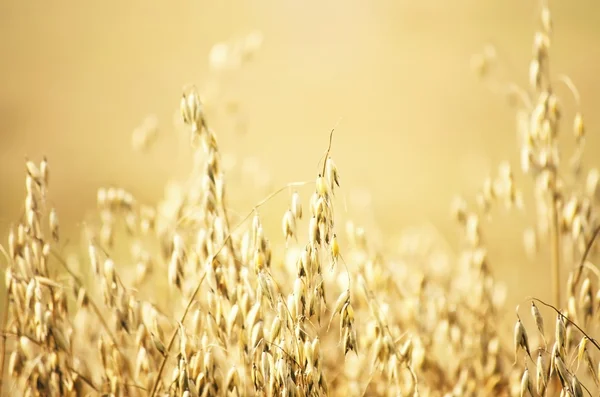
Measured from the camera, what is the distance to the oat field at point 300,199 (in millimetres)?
1749

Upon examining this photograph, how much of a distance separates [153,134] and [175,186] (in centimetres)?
46

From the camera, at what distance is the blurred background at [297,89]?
669 cm

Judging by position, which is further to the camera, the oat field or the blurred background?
the blurred background

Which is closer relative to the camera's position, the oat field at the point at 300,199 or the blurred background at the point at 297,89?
the oat field at the point at 300,199

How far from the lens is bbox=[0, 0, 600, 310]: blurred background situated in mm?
6687

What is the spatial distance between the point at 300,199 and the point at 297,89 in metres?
6.78

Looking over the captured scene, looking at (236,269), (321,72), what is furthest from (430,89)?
(236,269)

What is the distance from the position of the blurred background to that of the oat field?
0.04m

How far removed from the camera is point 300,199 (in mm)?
2121

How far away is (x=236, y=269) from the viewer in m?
1.89

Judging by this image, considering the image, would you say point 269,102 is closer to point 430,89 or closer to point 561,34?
point 430,89

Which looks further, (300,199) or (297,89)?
(297,89)

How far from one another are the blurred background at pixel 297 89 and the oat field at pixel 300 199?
38mm

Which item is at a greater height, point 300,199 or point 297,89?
point 297,89
